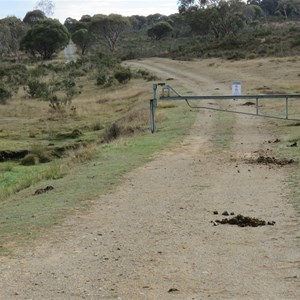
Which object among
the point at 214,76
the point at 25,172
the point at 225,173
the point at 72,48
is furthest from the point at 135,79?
the point at 72,48

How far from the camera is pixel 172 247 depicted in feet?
22.8

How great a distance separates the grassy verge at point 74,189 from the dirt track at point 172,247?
33cm

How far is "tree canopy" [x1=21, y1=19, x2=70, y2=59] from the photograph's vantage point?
273 ft

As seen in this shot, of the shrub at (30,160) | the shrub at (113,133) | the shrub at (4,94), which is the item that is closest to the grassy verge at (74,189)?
the shrub at (113,133)

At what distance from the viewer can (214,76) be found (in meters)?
44.8

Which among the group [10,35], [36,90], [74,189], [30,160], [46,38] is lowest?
[30,160]

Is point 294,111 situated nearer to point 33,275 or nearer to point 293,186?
point 293,186

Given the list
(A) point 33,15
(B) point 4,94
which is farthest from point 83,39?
(B) point 4,94

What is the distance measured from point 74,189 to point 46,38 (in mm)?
76014

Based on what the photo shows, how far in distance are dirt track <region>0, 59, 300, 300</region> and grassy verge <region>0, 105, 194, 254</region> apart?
0.33m

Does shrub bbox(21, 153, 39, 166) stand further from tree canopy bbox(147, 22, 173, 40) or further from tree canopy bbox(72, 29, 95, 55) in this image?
tree canopy bbox(147, 22, 173, 40)

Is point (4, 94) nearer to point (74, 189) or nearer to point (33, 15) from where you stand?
point (74, 189)

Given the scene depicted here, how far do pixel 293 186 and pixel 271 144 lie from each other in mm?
5054

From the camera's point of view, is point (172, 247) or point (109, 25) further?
point (109, 25)
